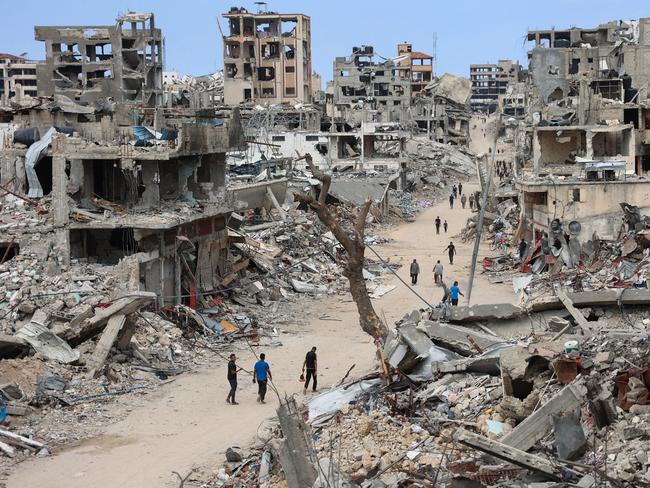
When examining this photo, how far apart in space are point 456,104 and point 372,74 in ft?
33.6

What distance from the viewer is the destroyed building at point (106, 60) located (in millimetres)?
63500

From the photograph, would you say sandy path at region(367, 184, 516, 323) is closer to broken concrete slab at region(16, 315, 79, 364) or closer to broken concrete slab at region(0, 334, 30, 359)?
broken concrete slab at region(16, 315, 79, 364)

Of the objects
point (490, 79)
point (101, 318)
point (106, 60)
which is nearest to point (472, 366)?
point (101, 318)

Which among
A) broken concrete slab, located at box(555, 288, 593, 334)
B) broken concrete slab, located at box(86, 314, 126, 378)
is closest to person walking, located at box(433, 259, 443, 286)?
broken concrete slab, located at box(86, 314, 126, 378)

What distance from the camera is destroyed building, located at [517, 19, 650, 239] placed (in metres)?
29.8

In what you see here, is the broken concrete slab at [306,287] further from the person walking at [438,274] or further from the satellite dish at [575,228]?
the satellite dish at [575,228]

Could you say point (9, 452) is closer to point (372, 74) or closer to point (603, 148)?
point (603, 148)

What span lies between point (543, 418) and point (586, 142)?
29203mm

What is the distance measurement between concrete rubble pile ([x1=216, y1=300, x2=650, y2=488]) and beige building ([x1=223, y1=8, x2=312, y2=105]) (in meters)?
65.5

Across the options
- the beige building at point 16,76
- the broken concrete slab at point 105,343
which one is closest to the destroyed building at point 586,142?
the broken concrete slab at point 105,343

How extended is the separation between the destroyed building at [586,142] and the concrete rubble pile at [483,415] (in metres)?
14.5

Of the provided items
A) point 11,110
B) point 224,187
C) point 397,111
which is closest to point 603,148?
point 224,187

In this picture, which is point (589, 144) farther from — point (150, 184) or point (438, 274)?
point (150, 184)

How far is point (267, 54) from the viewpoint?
8131 centimetres
